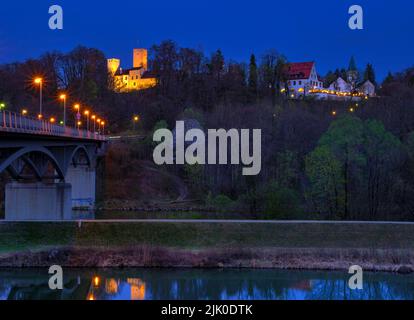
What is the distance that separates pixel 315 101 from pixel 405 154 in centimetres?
5058

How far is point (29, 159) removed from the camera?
3691 cm

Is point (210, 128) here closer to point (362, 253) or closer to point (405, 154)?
point (405, 154)

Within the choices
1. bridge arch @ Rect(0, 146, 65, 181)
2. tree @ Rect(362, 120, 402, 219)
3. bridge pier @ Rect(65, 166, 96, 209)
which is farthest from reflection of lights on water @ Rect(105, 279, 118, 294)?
bridge pier @ Rect(65, 166, 96, 209)

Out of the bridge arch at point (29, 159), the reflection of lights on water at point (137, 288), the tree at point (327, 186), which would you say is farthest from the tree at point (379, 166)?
the bridge arch at point (29, 159)

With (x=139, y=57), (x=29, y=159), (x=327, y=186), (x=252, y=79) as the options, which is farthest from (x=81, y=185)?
(x=139, y=57)

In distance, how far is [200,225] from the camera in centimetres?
3108

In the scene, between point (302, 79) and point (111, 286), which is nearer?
point (111, 286)

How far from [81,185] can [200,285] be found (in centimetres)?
3423

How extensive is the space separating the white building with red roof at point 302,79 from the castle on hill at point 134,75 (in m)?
28.5

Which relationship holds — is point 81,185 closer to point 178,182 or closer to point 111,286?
point 178,182

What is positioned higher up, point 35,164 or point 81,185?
point 35,164

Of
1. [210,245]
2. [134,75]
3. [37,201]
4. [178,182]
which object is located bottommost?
[210,245]

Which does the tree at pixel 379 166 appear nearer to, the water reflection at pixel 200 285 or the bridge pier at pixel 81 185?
the water reflection at pixel 200 285
